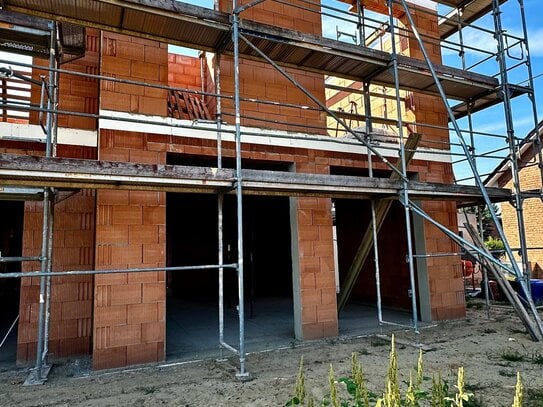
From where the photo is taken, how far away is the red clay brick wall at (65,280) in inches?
212

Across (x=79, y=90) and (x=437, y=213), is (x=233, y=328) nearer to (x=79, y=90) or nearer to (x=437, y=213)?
(x=437, y=213)

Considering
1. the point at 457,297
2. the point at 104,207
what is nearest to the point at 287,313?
the point at 457,297

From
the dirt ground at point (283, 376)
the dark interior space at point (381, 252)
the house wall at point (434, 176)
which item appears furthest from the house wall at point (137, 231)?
the dark interior space at point (381, 252)

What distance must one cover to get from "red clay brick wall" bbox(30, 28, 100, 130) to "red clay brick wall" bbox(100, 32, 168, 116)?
472 mm

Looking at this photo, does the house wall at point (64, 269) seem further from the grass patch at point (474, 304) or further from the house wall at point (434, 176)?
the grass patch at point (474, 304)

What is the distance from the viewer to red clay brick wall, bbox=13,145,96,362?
17.7 ft

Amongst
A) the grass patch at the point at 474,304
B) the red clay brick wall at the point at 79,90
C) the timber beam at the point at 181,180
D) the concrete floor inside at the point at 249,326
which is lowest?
the grass patch at the point at 474,304

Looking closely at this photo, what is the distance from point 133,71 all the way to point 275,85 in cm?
249

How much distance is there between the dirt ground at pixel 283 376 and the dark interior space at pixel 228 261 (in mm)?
1670

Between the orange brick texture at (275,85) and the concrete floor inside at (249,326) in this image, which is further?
the orange brick texture at (275,85)

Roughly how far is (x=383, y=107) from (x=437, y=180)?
233 cm

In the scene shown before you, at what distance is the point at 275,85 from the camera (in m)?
7.05

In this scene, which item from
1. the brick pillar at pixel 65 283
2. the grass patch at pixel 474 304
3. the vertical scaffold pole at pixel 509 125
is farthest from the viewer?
the grass patch at pixel 474 304

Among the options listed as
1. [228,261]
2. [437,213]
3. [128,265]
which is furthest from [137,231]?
[228,261]
